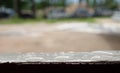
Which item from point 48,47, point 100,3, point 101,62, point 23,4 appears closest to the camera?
point 101,62

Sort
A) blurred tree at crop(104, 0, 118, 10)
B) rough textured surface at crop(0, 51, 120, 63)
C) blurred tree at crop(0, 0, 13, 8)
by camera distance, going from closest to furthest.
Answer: rough textured surface at crop(0, 51, 120, 63) → blurred tree at crop(0, 0, 13, 8) → blurred tree at crop(104, 0, 118, 10)

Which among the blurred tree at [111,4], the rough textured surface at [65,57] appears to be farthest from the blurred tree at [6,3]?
the rough textured surface at [65,57]

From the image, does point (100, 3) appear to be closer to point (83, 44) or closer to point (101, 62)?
point (83, 44)

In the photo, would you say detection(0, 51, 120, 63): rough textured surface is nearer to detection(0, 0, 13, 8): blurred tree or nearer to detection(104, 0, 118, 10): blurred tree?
detection(0, 0, 13, 8): blurred tree

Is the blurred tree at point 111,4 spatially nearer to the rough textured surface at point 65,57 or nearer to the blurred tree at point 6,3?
the blurred tree at point 6,3

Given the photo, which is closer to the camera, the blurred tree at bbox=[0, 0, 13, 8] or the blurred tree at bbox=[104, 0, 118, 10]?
the blurred tree at bbox=[0, 0, 13, 8]

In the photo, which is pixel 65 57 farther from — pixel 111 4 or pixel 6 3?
pixel 111 4
